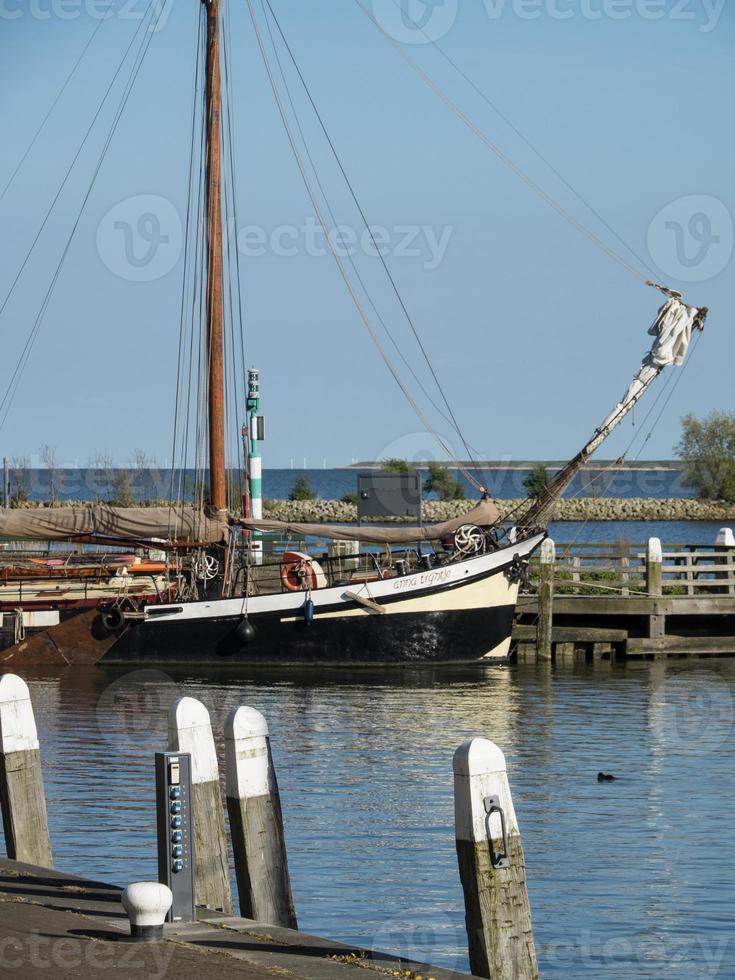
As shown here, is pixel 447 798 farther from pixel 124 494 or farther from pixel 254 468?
pixel 124 494

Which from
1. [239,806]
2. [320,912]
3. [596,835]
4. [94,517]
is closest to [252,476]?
[94,517]

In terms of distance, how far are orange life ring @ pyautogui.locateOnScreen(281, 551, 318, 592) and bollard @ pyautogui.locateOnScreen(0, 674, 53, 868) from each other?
18.5 m

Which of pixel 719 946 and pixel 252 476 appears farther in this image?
pixel 252 476

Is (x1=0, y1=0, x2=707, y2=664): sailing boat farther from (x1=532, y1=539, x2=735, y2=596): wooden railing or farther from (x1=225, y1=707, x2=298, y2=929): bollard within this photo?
(x1=225, y1=707, x2=298, y2=929): bollard

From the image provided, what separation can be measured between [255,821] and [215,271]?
79.8 feet

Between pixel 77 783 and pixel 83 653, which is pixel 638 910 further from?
pixel 83 653

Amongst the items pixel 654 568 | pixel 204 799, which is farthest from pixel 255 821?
pixel 654 568

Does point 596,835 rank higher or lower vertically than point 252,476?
lower

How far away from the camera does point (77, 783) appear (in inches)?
695

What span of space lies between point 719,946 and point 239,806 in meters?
4.41

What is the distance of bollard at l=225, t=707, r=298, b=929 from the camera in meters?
9.76

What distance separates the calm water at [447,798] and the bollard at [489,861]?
2886 mm

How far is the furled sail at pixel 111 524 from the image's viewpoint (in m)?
29.6

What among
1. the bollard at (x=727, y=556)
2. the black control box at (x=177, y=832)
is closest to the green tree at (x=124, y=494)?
the bollard at (x=727, y=556)
